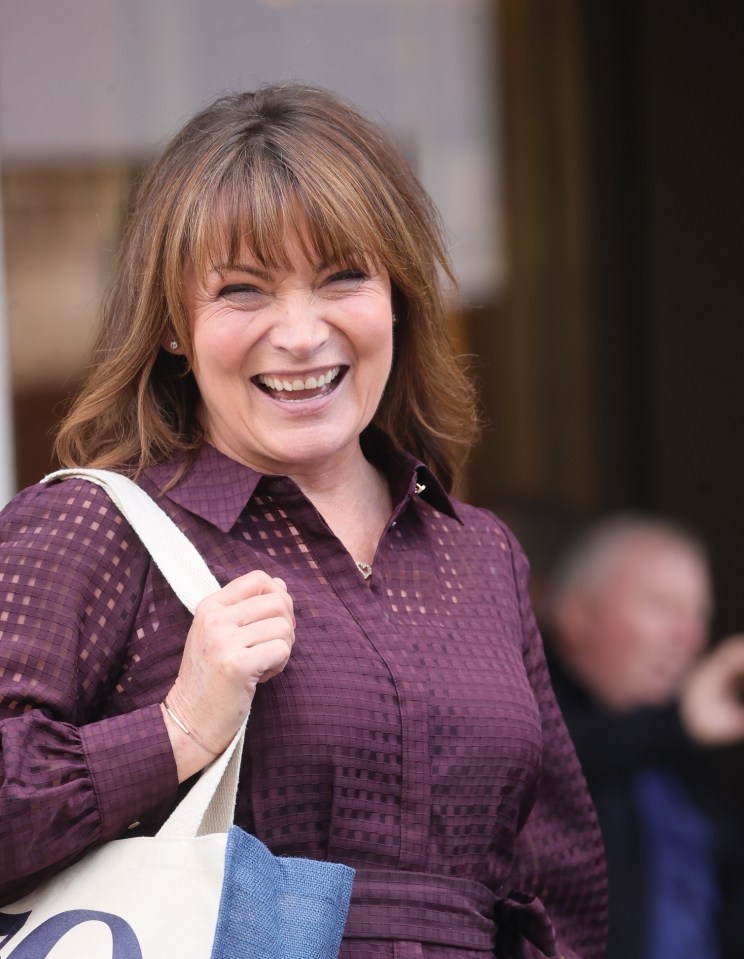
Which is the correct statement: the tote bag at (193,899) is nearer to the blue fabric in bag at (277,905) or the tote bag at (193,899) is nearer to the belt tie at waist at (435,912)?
the blue fabric in bag at (277,905)

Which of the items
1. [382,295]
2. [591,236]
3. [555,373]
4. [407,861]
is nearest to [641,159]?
[591,236]

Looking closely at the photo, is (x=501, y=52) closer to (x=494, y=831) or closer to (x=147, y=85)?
(x=147, y=85)

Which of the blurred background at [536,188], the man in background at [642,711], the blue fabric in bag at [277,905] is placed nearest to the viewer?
the blue fabric in bag at [277,905]

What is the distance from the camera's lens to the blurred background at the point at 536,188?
3631 millimetres

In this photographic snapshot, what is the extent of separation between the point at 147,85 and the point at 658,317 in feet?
4.95

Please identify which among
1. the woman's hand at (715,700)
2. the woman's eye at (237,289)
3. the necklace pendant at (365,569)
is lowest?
the woman's hand at (715,700)

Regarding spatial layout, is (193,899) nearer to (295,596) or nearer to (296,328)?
(295,596)

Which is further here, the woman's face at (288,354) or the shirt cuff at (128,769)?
the woman's face at (288,354)

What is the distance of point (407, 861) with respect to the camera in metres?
1.73

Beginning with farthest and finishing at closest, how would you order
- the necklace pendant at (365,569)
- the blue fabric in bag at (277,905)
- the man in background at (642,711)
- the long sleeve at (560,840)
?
the man in background at (642,711) < the long sleeve at (560,840) < the necklace pendant at (365,569) < the blue fabric in bag at (277,905)

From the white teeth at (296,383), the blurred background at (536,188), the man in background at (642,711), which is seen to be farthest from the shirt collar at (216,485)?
the blurred background at (536,188)

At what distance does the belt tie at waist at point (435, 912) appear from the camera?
5.58 feet

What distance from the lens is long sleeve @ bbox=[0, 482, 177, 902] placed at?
153 cm

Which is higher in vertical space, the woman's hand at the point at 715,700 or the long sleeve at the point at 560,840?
the long sleeve at the point at 560,840
